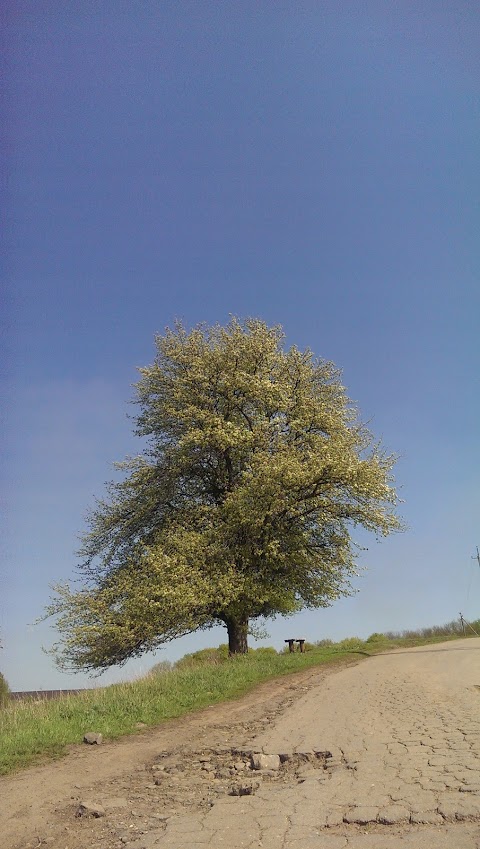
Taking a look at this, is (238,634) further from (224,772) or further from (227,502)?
(224,772)

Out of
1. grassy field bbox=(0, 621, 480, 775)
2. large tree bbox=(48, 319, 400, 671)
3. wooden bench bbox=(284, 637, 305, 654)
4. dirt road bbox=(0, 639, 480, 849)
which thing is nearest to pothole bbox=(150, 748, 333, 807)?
dirt road bbox=(0, 639, 480, 849)

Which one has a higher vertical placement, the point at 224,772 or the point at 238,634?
the point at 238,634

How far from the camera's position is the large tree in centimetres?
2161

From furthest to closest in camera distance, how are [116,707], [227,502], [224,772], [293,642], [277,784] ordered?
[293,642]
[227,502]
[116,707]
[224,772]
[277,784]

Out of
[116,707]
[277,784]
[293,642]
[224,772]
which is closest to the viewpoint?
[277,784]

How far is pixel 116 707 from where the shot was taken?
13258 mm

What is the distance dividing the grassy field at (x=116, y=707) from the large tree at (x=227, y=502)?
3034 mm

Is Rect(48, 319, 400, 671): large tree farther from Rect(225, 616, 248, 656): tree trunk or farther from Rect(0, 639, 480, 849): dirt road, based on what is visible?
Rect(0, 639, 480, 849): dirt road

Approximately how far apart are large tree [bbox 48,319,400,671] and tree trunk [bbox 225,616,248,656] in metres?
0.05

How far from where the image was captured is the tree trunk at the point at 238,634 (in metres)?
24.4

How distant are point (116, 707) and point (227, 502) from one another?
10.3 metres

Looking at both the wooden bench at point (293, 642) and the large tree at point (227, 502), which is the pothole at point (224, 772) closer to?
the large tree at point (227, 502)

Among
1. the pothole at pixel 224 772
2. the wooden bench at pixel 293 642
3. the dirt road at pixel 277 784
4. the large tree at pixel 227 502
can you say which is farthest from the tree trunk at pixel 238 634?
the pothole at pixel 224 772

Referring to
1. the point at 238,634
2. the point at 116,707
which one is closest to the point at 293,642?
the point at 238,634
